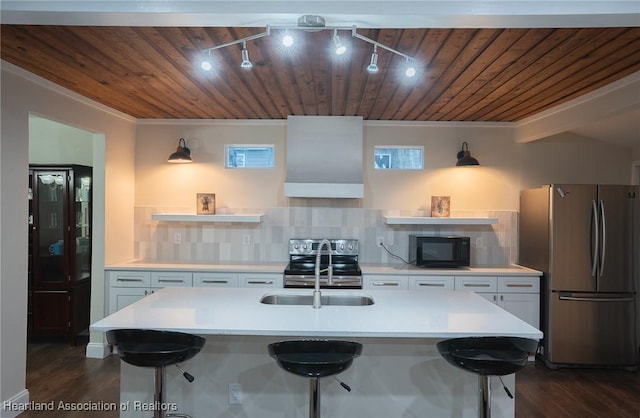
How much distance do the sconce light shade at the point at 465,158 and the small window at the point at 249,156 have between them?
6.86 ft

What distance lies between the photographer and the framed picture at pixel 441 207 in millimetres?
4367

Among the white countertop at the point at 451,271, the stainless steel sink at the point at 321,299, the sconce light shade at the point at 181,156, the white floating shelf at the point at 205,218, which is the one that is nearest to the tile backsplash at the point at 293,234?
the white floating shelf at the point at 205,218

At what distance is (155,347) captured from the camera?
1938 mm

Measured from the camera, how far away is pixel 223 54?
8.16 ft

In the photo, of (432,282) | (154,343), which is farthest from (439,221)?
(154,343)

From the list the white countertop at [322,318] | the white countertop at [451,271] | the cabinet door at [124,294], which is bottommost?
the cabinet door at [124,294]

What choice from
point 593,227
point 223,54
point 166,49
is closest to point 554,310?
point 593,227

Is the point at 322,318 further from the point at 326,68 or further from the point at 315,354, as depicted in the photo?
the point at 326,68

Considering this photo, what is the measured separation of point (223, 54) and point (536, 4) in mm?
1751

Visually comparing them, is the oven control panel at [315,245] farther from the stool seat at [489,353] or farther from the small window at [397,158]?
the stool seat at [489,353]

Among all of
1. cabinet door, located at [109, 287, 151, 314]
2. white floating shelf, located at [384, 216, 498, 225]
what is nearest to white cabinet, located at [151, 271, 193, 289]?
cabinet door, located at [109, 287, 151, 314]

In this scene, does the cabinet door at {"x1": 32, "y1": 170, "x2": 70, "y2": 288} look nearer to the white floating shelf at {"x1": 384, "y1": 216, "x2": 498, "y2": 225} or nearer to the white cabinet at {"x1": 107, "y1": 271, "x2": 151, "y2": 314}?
the white cabinet at {"x1": 107, "y1": 271, "x2": 151, "y2": 314}

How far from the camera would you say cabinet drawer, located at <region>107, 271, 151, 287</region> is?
3.88 metres

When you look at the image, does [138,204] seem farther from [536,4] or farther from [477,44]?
[536,4]
